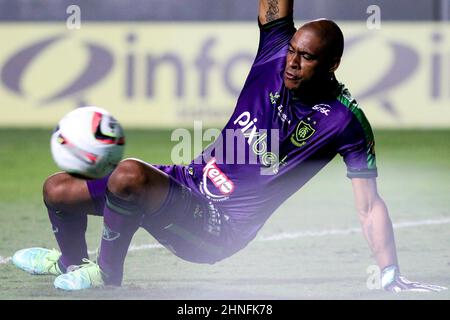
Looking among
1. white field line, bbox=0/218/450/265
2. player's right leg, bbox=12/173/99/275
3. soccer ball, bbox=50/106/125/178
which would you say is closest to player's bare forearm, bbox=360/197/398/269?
soccer ball, bbox=50/106/125/178

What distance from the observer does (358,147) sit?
7176 mm

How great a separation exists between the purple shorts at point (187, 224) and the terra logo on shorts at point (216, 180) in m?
0.10

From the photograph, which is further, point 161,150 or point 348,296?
point 161,150

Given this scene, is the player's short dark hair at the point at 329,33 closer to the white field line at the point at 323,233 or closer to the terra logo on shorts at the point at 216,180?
the terra logo on shorts at the point at 216,180

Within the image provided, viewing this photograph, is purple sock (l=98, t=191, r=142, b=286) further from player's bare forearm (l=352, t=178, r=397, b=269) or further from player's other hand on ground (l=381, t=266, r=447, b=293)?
player's other hand on ground (l=381, t=266, r=447, b=293)

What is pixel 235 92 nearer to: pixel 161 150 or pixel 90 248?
pixel 161 150

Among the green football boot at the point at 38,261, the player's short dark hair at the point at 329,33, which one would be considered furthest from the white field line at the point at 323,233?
the player's short dark hair at the point at 329,33

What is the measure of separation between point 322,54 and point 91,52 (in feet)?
39.8

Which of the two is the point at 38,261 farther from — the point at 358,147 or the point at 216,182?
Answer: the point at 358,147

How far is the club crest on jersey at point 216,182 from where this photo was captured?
24.2 feet

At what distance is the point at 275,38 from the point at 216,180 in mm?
1015

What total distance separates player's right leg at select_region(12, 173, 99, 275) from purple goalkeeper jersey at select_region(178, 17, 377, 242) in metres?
0.71

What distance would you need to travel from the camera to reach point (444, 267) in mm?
8242

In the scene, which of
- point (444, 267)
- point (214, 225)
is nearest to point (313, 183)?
point (444, 267)
